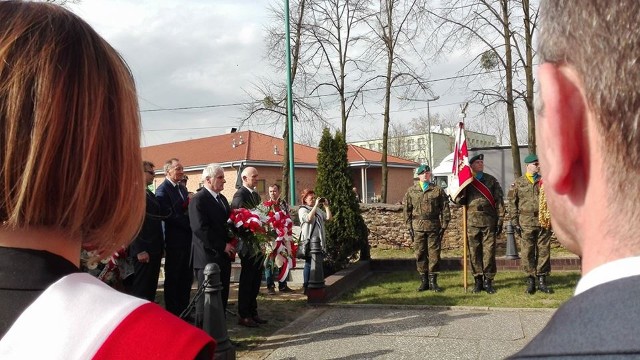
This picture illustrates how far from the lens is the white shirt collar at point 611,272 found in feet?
2.37

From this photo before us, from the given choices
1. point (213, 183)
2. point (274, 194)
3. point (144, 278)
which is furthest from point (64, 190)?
point (274, 194)

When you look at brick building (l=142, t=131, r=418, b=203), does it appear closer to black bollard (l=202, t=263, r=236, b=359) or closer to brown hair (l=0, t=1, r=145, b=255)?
black bollard (l=202, t=263, r=236, b=359)

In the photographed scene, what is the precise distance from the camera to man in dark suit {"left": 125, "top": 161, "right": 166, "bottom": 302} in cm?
652

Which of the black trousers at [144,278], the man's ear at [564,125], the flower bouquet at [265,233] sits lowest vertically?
the black trousers at [144,278]

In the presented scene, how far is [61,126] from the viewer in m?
0.97

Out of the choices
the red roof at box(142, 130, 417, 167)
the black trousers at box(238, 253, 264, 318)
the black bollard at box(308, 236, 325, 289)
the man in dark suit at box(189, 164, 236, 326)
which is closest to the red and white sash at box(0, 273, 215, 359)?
the man in dark suit at box(189, 164, 236, 326)

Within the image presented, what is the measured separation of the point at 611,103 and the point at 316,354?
5.29m

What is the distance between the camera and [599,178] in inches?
31.7

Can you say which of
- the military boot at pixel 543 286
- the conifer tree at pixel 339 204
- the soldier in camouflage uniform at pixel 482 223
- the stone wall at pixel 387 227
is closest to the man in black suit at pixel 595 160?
the soldier in camouflage uniform at pixel 482 223

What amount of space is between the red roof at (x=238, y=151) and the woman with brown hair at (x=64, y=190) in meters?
33.2

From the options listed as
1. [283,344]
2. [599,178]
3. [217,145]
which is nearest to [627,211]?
[599,178]

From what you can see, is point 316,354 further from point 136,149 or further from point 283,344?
point 136,149

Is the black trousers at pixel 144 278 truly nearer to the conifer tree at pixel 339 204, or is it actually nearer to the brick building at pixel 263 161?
the conifer tree at pixel 339 204

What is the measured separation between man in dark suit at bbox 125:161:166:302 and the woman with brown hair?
5594 millimetres
